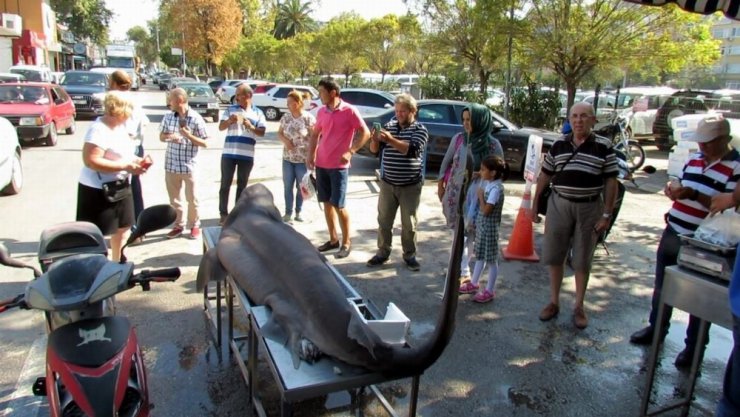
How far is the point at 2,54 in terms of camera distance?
29.4 m

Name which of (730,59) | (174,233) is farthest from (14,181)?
(730,59)

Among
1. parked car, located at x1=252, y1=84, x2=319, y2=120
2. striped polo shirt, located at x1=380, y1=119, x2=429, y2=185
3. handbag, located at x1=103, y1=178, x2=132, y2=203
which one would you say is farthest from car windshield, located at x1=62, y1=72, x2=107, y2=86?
striped polo shirt, located at x1=380, y1=119, x2=429, y2=185

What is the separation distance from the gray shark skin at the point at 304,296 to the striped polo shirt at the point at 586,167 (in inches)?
86.5

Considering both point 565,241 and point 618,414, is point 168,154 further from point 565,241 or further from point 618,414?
point 618,414

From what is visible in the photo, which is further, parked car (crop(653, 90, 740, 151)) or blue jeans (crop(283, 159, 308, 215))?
parked car (crop(653, 90, 740, 151))

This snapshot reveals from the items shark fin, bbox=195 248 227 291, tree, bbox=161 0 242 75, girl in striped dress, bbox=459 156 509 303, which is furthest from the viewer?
tree, bbox=161 0 242 75

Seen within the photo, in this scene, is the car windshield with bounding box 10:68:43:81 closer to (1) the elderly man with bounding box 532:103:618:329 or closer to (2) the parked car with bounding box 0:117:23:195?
(2) the parked car with bounding box 0:117:23:195

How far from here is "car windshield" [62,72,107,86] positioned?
2047 cm

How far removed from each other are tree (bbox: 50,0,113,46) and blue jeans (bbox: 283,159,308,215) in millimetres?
51373

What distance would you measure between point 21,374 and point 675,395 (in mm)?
4443

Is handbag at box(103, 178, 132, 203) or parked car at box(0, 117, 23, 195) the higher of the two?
handbag at box(103, 178, 132, 203)

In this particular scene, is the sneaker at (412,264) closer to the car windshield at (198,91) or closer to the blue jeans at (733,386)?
the blue jeans at (733,386)

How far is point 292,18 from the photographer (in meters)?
53.8

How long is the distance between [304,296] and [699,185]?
291 centimetres
